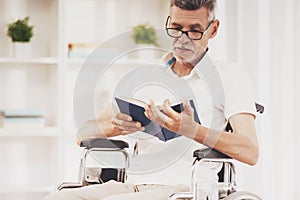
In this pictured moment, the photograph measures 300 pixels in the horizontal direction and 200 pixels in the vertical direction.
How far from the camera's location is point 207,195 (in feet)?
6.32

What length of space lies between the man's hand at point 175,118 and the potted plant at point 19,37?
1342 mm

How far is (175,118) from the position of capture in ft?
7.08

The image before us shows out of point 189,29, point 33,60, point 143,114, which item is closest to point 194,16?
point 189,29

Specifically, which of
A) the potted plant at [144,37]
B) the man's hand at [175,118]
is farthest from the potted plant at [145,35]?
the man's hand at [175,118]

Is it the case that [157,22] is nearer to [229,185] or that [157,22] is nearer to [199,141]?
[199,141]

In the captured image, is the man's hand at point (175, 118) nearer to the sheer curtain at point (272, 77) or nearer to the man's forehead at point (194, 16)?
the man's forehead at point (194, 16)

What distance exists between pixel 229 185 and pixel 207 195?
122mm

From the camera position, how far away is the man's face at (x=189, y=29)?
2525 millimetres

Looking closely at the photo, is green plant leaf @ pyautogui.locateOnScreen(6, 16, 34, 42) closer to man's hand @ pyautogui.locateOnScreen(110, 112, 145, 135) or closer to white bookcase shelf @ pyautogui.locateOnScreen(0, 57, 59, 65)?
white bookcase shelf @ pyautogui.locateOnScreen(0, 57, 59, 65)

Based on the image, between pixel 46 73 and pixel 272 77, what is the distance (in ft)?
4.27

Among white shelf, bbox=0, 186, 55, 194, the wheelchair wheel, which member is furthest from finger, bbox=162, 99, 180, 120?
white shelf, bbox=0, 186, 55, 194

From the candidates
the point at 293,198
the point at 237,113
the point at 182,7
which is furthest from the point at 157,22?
the point at 237,113

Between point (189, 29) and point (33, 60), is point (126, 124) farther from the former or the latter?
point (33, 60)

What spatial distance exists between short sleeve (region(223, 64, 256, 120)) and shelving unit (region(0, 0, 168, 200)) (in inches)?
45.2
